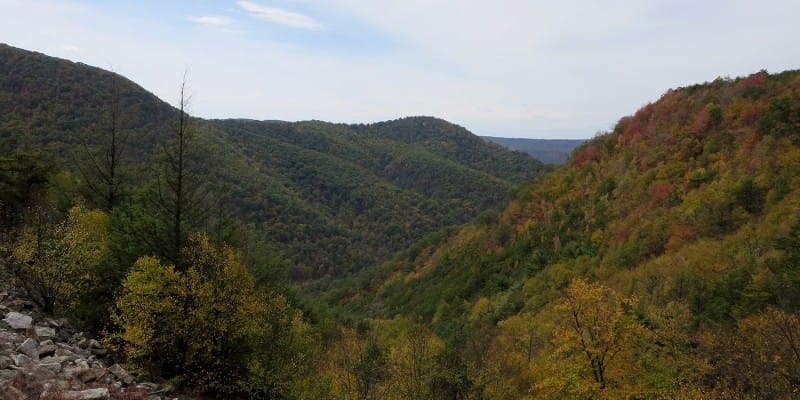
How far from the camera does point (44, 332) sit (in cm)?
1299

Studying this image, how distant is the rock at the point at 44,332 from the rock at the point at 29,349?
1.43 meters

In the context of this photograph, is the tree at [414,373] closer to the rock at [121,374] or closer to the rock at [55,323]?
the rock at [121,374]

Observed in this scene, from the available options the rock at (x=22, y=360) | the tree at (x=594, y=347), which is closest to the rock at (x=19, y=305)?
the rock at (x=22, y=360)

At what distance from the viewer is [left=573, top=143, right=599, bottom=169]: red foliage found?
48.4m

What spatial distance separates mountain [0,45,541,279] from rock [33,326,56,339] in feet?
23.4

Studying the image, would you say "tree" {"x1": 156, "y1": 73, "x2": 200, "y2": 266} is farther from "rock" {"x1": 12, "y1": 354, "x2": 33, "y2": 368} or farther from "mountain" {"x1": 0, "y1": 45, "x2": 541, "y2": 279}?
"rock" {"x1": 12, "y1": 354, "x2": 33, "y2": 368}

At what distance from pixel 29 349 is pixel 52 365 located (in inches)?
42.7

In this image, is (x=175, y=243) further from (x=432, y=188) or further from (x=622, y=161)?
(x=432, y=188)

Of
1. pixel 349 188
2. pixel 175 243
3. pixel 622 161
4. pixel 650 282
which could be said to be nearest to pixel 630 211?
pixel 622 161

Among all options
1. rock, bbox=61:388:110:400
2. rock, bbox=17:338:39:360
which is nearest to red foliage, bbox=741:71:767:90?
rock, bbox=61:388:110:400

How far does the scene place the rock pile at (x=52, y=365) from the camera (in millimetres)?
9375

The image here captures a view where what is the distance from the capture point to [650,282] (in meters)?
24.5

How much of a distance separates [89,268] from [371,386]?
1252cm

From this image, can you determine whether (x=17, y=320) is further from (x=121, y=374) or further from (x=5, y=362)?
(x=5, y=362)
